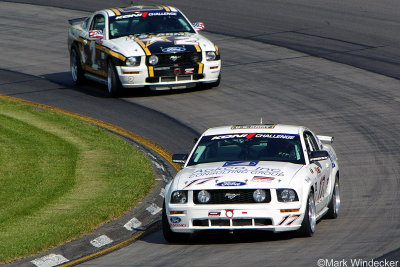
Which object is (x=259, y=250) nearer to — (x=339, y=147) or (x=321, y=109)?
(x=339, y=147)

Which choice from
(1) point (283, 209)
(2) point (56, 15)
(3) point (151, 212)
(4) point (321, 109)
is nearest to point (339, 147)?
(4) point (321, 109)

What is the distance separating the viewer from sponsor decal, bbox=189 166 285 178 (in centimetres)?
1130

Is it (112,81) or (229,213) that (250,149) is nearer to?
(229,213)

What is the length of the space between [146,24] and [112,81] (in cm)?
156

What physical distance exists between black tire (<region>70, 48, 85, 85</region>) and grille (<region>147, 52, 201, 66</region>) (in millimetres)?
2969

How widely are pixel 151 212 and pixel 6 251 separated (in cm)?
269

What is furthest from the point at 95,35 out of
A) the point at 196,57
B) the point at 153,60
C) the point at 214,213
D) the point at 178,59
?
the point at 214,213

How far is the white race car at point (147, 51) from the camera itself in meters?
20.5

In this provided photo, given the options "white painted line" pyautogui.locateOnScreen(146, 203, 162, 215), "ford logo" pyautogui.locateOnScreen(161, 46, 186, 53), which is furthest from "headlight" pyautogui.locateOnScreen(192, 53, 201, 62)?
"white painted line" pyautogui.locateOnScreen(146, 203, 162, 215)

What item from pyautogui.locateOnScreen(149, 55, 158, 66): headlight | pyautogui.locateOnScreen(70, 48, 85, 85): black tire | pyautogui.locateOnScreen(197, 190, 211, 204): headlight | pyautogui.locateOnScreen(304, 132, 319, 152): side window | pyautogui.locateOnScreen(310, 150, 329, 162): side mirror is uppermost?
pyautogui.locateOnScreen(310, 150, 329, 162): side mirror

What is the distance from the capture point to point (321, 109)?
19.4 meters

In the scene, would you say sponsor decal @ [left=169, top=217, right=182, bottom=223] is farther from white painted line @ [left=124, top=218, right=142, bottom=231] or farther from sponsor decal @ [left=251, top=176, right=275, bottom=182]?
white painted line @ [left=124, top=218, right=142, bottom=231]

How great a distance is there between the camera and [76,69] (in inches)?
899

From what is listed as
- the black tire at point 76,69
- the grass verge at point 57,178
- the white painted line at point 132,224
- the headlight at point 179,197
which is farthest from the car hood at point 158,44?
the headlight at point 179,197
